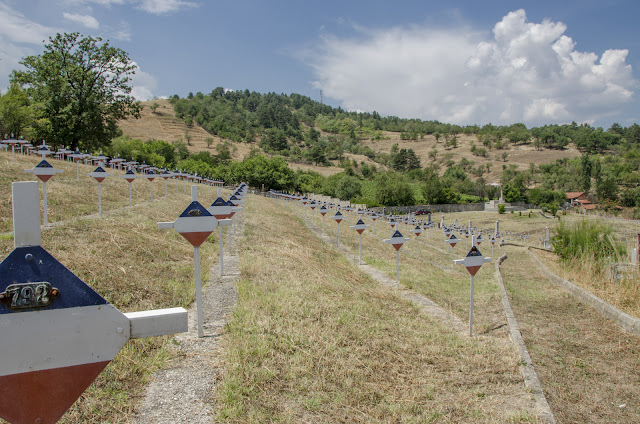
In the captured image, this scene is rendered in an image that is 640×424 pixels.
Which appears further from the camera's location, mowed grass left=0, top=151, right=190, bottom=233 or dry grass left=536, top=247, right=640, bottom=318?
mowed grass left=0, top=151, right=190, bottom=233

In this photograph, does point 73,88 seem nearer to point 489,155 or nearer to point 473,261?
point 473,261

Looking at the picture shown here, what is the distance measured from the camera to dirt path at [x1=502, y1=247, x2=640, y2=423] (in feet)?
19.0

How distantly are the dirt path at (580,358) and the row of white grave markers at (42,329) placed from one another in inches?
223

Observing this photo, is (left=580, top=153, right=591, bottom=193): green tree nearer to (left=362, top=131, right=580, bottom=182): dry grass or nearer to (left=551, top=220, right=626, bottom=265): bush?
(left=362, top=131, right=580, bottom=182): dry grass

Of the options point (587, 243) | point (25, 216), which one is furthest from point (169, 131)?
point (25, 216)

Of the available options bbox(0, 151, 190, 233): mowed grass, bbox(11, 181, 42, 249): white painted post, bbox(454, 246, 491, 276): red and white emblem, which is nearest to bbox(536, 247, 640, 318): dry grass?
bbox(454, 246, 491, 276): red and white emblem

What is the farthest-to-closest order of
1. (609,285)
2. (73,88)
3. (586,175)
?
(586,175) < (73,88) < (609,285)

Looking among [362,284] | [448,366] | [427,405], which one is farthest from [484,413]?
[362,284]

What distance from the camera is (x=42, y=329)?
6.40ft

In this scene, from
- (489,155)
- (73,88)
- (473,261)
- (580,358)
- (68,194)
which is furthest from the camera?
(489,155)

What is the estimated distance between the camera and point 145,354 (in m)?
5.07

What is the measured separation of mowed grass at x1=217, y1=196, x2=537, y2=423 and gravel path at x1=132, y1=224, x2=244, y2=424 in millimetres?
174

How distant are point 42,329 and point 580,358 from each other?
351 inches

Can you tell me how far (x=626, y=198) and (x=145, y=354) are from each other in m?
113
